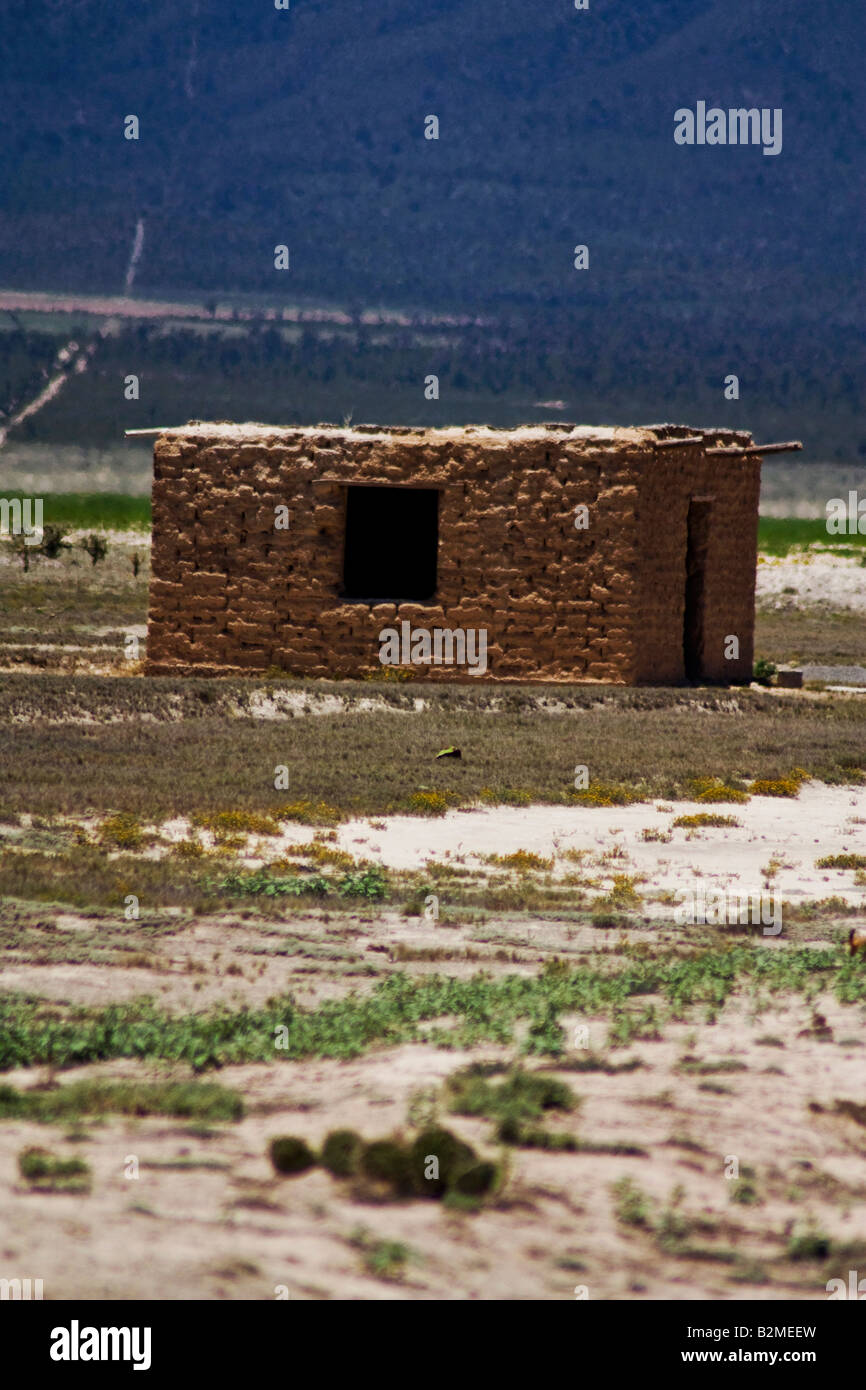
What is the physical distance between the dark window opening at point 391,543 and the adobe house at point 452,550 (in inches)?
144

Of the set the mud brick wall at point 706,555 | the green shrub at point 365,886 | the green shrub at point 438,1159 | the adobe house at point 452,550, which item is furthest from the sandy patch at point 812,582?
the green shrub at point 438,1159

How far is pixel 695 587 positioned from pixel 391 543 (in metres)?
5.10

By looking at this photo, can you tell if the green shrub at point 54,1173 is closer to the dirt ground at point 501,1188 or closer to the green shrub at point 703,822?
the dirt ground at point 501,1188

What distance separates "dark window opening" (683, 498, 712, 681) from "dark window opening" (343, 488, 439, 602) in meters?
4.37

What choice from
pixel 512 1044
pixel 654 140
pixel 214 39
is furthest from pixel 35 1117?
pixel 214 39

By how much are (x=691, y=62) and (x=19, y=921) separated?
105185 mm

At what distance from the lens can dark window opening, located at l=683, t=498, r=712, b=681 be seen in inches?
850

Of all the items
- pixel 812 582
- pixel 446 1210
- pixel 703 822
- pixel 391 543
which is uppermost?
pixel 391 543

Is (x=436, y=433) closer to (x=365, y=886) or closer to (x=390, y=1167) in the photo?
(x=365, y=886)

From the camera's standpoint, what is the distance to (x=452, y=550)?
66.3ft

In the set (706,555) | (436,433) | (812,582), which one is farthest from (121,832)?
(812,582)
